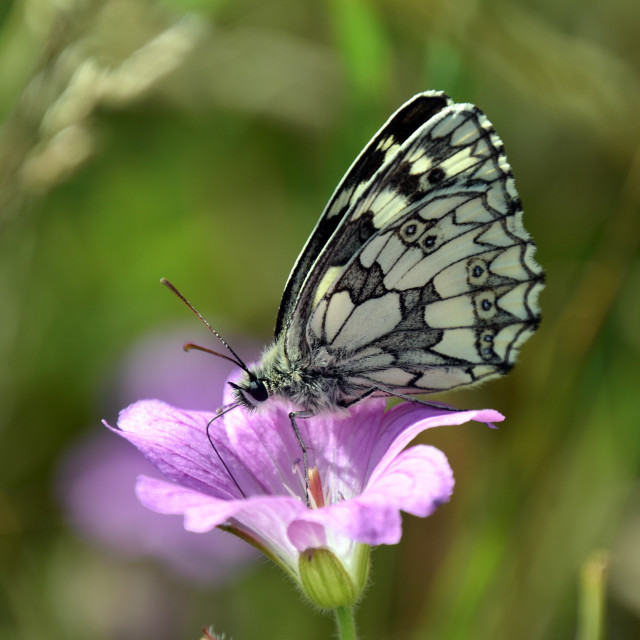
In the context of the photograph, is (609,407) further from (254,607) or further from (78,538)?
(78,538)

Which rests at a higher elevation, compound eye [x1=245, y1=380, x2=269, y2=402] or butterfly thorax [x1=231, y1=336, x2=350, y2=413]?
butterfly thorax [x1=231, y1=336, x2=350, y2=413]

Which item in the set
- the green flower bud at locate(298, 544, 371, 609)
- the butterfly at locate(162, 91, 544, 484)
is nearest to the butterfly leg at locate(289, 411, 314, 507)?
the butterfly at locate(162, 91, 544, 484)

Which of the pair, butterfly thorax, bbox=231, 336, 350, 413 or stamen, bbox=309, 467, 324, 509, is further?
butterfly thorax, bbox=231, 336, 350, 413

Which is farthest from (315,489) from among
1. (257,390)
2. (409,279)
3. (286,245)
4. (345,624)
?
(286,245)

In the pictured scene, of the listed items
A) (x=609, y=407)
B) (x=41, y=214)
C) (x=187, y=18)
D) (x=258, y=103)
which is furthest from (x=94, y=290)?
(x=609, y=407)

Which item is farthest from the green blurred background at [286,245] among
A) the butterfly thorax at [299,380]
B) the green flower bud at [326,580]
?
the green flower bud at [326,580]

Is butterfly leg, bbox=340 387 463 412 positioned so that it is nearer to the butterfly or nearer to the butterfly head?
the butterfly
